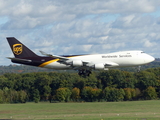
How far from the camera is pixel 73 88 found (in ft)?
614

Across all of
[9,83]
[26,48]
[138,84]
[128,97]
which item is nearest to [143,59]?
[26,48]

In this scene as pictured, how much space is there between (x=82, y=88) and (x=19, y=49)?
94.9 m

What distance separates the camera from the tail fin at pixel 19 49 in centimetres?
9544

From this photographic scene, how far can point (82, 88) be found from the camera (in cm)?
18825

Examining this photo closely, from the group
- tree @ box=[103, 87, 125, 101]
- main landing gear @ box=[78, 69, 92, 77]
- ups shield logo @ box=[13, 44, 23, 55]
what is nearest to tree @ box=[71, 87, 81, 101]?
tree @ box=[103, 87, 125, 101]

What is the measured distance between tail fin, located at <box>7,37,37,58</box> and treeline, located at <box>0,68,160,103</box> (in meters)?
83.3

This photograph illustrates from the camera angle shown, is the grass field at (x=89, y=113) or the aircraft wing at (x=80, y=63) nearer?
the aircraft wing at (x=80, y=63)

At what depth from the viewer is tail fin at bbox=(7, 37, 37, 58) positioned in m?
95.4

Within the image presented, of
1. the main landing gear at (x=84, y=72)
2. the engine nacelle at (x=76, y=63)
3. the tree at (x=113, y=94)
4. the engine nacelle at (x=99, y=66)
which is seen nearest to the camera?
the engine nacelle at (x=99, y=66)

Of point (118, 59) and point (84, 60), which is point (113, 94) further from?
point (118, 59)

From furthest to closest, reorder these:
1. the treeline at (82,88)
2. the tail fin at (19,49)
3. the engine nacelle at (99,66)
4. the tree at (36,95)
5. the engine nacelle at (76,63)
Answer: the tree at (36,95) < the treeline at (82,88) < the tail fin at (19,49) < the engine nacelle at (76,63) < the engine nacelle at (99,66)

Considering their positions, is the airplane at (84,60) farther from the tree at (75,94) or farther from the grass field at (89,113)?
the tree at (75,94)

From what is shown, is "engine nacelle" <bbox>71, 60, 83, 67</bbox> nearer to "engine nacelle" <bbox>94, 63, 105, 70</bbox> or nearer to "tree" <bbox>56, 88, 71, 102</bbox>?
"engine nacelle" <bbox>94, 63, 105, 70</bbox>

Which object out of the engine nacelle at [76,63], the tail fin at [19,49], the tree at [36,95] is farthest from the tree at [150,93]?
the engine nacelle at [76,63]
